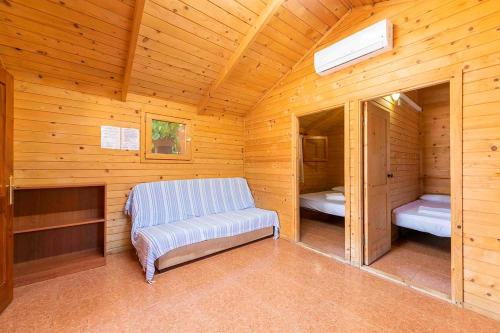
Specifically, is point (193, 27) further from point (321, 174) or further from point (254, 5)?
point (321, 174)

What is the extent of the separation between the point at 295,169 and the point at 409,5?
2.20 metres

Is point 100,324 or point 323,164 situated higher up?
point 323,164

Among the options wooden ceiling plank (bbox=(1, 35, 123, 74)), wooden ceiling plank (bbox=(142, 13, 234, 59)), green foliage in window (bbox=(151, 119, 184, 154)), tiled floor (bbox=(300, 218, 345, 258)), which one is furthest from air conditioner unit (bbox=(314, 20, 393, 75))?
wooden ceiling plank (bbox=(1, 35, 123, 74))

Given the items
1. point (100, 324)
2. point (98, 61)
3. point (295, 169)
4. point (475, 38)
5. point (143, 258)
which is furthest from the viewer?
point (295, 169)

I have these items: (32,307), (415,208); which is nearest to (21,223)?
(32,307)

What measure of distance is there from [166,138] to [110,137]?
2.43ft

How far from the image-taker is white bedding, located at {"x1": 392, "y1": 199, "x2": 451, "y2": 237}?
9.04 ft

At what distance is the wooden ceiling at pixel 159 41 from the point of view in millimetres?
2084

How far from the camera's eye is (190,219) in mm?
3109

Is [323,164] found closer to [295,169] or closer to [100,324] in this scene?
[295,169]

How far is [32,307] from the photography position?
185 cm

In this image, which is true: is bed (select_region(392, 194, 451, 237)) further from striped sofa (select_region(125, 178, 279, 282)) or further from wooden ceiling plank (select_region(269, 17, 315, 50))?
wooden ceiling plank (select_region(269, 17, 315, 50))

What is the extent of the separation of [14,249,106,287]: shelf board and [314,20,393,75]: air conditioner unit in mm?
3553

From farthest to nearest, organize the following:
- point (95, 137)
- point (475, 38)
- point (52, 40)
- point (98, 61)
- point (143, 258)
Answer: point (95, 137) → point (98, 61) → point (143, 258) → point (52, 40) → point (475, 38)
